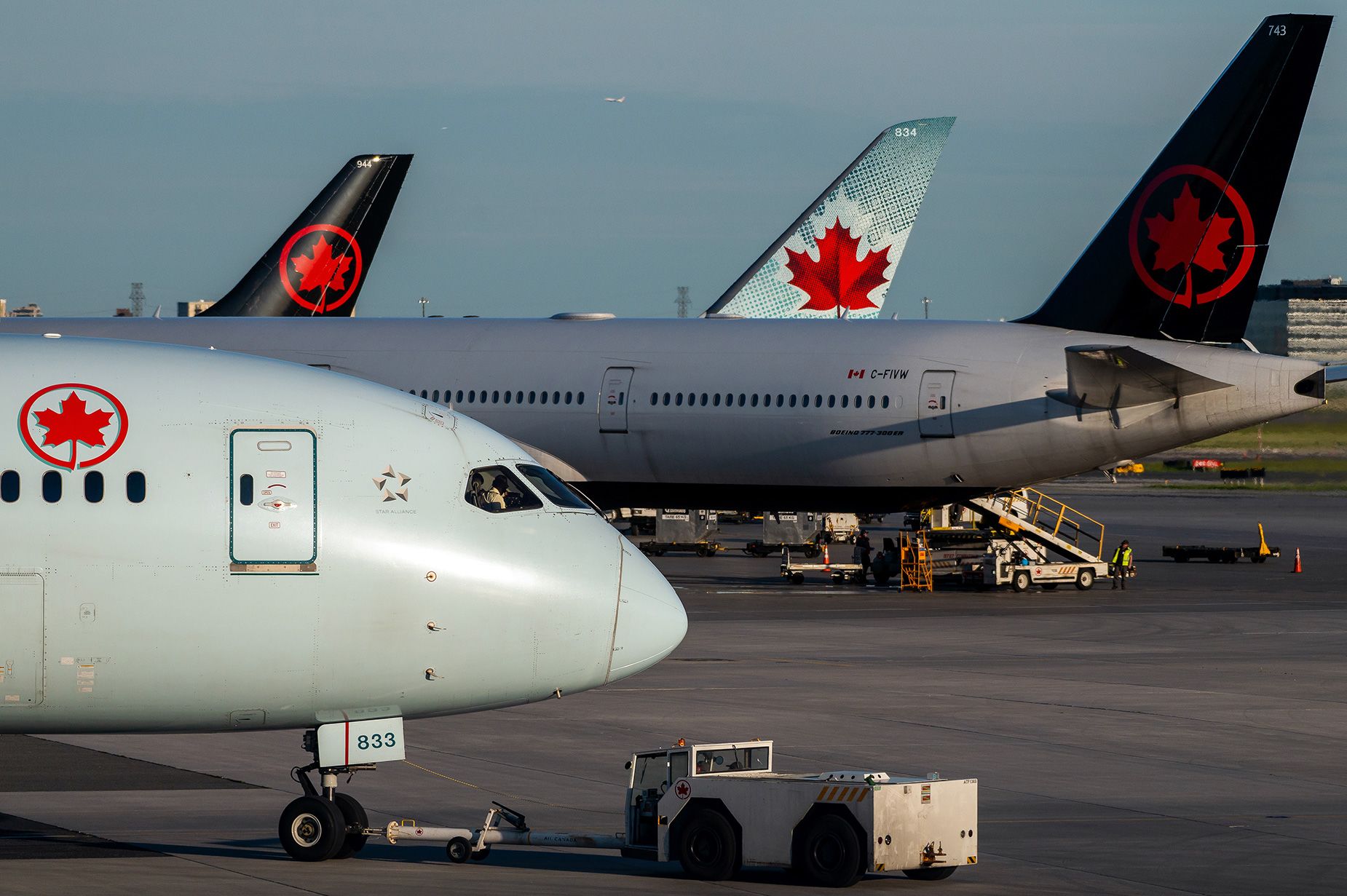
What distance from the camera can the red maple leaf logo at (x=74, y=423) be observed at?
15.2m

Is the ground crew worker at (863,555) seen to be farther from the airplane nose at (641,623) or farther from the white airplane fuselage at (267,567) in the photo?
the white airplane fuselage at (267,567)

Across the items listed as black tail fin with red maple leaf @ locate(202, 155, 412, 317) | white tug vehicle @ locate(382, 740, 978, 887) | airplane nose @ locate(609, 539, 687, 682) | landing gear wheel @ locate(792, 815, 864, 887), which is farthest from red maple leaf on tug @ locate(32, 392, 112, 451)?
black tail fin with red maple leaf @ locate(202, 155, 412, 317)

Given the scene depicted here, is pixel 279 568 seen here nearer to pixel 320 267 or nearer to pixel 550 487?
pixel 550 487

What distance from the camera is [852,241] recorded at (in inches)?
2384

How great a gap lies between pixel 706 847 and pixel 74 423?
20.6 ft

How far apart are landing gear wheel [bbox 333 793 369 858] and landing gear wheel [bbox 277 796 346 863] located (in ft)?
0.22

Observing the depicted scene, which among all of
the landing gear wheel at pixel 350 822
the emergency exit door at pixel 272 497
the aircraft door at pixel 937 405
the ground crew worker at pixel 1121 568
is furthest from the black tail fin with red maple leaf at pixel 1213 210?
the emergency exit door at pixel 272 497

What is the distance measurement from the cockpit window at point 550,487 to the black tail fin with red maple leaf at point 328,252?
4306cm

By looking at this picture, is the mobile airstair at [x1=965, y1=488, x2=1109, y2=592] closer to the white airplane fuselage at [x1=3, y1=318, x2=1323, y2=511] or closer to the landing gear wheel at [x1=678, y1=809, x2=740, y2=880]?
the white airplane fuselage at [x1=3, y1=318, x2=1323, y2=511]

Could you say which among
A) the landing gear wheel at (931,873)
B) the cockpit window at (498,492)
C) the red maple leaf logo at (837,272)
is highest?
the red maple leaf logo at (837,272)

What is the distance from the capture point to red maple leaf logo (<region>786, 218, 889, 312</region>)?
60031 millimetres

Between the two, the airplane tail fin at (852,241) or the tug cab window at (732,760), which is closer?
the tug cab window at (732,760)

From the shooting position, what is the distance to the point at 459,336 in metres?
47.6

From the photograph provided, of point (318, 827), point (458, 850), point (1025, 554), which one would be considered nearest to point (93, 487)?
point (318, 827)
